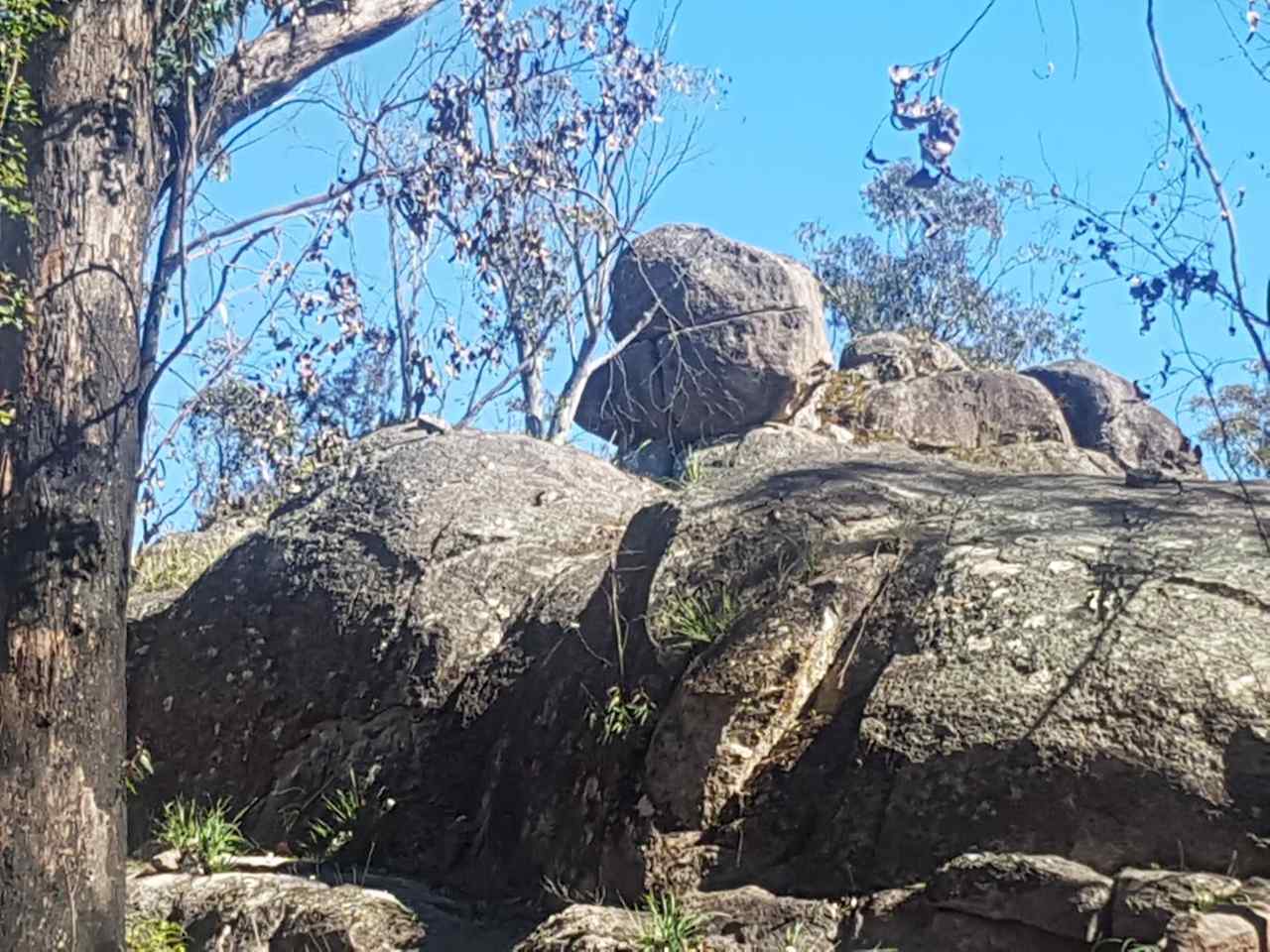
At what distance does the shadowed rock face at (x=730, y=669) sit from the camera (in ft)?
18.5

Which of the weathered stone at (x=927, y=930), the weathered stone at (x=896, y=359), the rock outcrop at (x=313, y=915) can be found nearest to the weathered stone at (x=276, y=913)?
the rock outcrop at (x=313, y=915)

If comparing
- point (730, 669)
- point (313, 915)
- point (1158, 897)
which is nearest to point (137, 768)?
point (313, 915)

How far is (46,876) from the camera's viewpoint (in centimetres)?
618

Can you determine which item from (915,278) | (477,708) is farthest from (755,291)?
(915,278)

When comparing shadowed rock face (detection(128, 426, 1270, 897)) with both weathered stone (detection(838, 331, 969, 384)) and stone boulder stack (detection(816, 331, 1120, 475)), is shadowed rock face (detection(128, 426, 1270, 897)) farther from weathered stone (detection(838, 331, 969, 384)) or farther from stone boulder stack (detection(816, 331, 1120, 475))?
weathered stone (detection(838, 331, 969, 384))

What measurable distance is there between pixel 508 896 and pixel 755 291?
32.8 ft

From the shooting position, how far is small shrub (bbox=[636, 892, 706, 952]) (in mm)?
5480

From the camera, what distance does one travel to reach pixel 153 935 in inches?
267

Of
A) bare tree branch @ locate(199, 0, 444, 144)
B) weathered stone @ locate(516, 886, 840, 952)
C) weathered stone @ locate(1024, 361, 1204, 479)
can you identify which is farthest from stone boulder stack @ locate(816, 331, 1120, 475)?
weathered stone @ locate(516, 886, 840, 952)

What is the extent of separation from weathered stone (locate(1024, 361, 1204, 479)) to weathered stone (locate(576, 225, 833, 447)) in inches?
135

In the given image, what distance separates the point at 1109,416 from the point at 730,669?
1248 centimetres

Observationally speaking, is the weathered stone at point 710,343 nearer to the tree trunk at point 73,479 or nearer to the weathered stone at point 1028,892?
the tree trunk at point 73,479

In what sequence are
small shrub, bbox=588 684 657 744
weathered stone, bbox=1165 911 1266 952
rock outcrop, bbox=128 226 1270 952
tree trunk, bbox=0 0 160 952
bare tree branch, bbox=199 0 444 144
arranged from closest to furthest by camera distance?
weathered stone, bbox=1165 911 1266 952 → rock outcrop, bbox=128 226 1270 952 → tree trunk, bbox=0 0 160 952 → small shrub, bbox=588 684 657 744 → bare tree branch, bbox=199 0 444 144

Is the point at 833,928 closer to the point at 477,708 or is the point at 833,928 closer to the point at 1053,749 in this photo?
the point at 1053,749
